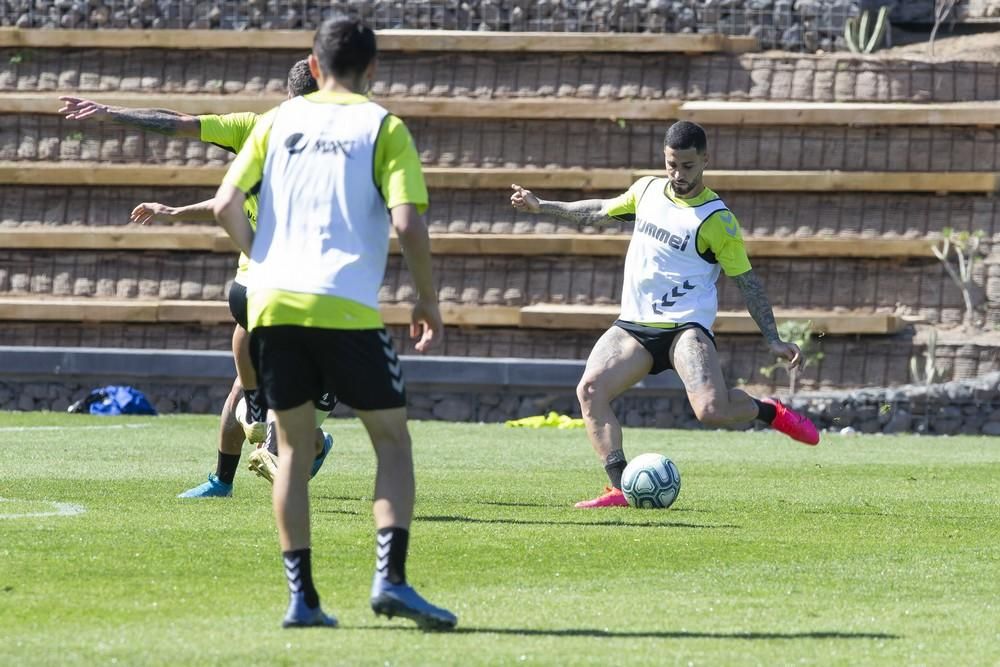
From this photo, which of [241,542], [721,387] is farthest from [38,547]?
[721,387]

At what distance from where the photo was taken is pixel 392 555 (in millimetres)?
6531

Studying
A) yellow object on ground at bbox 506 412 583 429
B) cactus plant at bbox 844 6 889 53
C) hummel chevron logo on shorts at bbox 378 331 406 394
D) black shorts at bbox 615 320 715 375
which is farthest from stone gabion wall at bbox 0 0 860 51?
hummel chevron logo on shorts at bbox 378 331 406 394

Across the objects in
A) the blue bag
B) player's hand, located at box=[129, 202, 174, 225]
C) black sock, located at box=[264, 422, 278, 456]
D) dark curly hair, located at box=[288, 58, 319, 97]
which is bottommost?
the blue bag

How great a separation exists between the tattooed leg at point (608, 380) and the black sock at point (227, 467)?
83.2 inches

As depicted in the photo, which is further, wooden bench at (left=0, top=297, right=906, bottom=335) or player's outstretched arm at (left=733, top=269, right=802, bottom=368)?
wooden bench at (left=0, top=297, right=906, bottom=335)

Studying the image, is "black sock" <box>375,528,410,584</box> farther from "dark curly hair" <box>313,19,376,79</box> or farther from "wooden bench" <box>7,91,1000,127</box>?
"wooden bench" <box>7,91,1000,127</box>

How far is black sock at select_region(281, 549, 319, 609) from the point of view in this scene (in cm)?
655

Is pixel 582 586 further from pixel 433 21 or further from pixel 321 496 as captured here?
pixel 433 21

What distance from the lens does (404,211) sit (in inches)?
256

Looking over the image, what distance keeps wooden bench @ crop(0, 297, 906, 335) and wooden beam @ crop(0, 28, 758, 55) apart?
4132mm

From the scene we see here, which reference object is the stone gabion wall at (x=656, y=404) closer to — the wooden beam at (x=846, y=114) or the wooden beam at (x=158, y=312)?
the wooden beam at (x=158, y=312)

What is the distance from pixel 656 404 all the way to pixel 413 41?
8.02 m

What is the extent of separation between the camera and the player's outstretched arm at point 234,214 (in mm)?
6785

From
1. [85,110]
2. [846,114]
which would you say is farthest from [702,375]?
[846,114]
